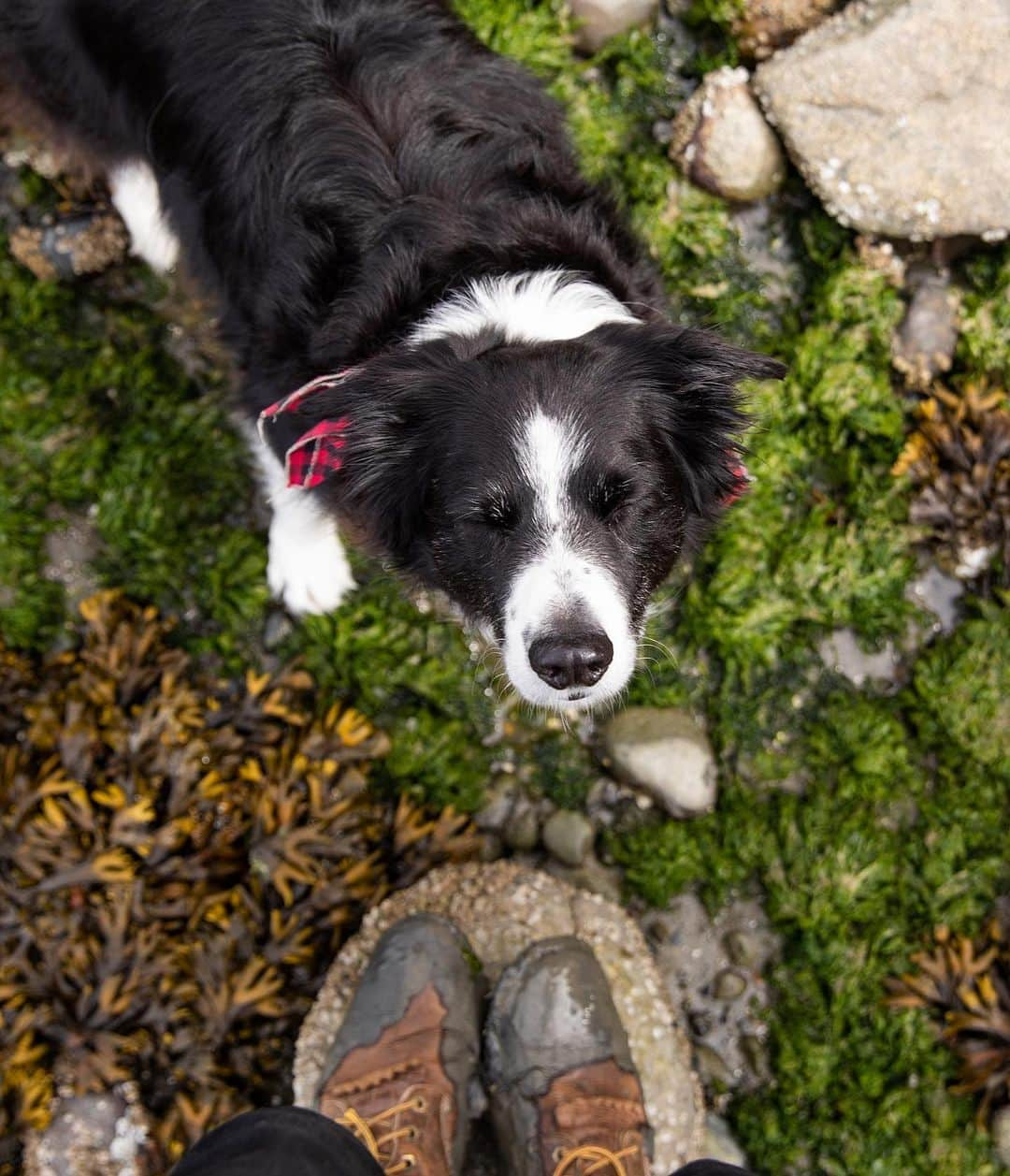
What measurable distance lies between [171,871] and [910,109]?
356 centimetres

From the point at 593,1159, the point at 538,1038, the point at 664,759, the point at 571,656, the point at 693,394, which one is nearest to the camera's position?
the point at 571,656

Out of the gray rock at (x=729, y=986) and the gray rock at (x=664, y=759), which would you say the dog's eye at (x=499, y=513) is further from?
the gray rock at (x=729, y=986)

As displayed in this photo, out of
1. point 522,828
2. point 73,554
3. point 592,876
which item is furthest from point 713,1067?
point 73,554

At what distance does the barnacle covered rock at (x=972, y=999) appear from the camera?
3.20 meters

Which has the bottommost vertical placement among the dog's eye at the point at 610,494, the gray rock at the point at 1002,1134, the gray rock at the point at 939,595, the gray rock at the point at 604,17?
the gray rock at the point at 1002,1134

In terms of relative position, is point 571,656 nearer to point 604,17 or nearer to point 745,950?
point 745,950

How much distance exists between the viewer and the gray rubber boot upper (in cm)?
286

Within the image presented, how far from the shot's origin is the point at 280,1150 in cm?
227

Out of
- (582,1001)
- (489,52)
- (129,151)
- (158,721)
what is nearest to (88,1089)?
(158,721)

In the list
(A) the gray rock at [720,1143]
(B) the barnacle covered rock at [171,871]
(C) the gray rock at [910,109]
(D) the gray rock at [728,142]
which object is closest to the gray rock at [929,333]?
(C) the gray rock at [910,109]

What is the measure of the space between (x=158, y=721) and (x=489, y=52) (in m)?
2.34

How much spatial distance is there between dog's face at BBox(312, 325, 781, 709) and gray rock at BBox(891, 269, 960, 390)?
1.59 metres

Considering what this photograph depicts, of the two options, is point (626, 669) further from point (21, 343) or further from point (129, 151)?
point (21, 343)

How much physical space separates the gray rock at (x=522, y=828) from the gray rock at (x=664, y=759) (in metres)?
0.36
